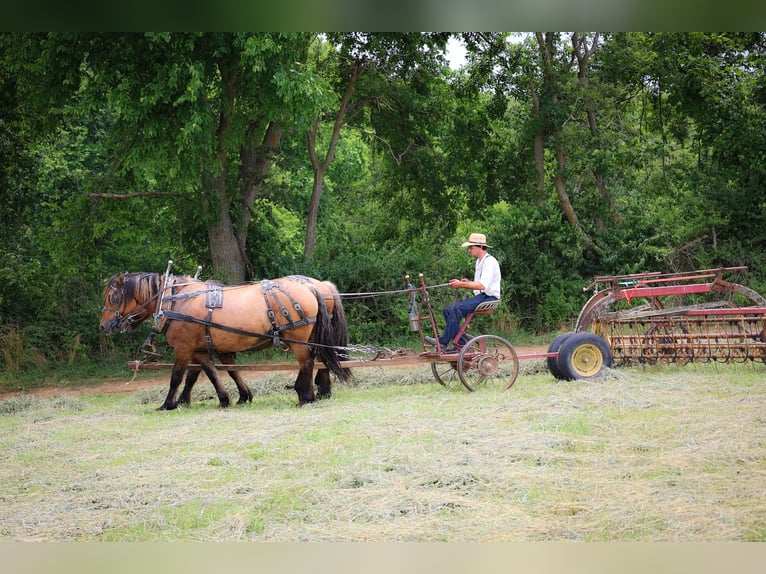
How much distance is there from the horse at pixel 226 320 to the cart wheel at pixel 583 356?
88.7 inches

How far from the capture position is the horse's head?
26.6ft

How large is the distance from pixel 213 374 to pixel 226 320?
1.77ft

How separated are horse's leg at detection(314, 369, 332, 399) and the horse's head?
71.3 inches

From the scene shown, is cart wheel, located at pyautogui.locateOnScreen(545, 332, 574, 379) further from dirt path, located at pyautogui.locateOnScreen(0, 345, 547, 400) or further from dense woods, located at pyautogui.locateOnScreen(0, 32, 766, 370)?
dense woods, located at pyautogui.locateOnScreen(0, 32, 766, 370)

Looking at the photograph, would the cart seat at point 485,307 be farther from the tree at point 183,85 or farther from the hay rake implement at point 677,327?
the tree at point 183,85

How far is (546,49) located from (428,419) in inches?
410

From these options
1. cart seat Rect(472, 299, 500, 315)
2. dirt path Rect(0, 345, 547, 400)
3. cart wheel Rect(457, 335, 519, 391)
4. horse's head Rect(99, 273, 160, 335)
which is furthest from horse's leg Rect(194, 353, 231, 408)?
dirt path Rect(0, 345, 547, 400)

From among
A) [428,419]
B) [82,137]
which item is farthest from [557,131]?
[428,419]

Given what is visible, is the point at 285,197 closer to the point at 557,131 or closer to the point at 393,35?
the point at 393,35

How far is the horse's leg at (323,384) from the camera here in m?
8.50

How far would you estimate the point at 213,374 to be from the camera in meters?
8.01

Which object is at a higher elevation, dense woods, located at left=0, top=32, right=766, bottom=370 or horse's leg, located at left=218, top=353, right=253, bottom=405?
dense woods, located at left=0, top=32, right=766, bottom=370

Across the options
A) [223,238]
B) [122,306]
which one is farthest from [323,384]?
[223,238]

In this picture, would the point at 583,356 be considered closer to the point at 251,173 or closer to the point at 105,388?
the point at 105,388
